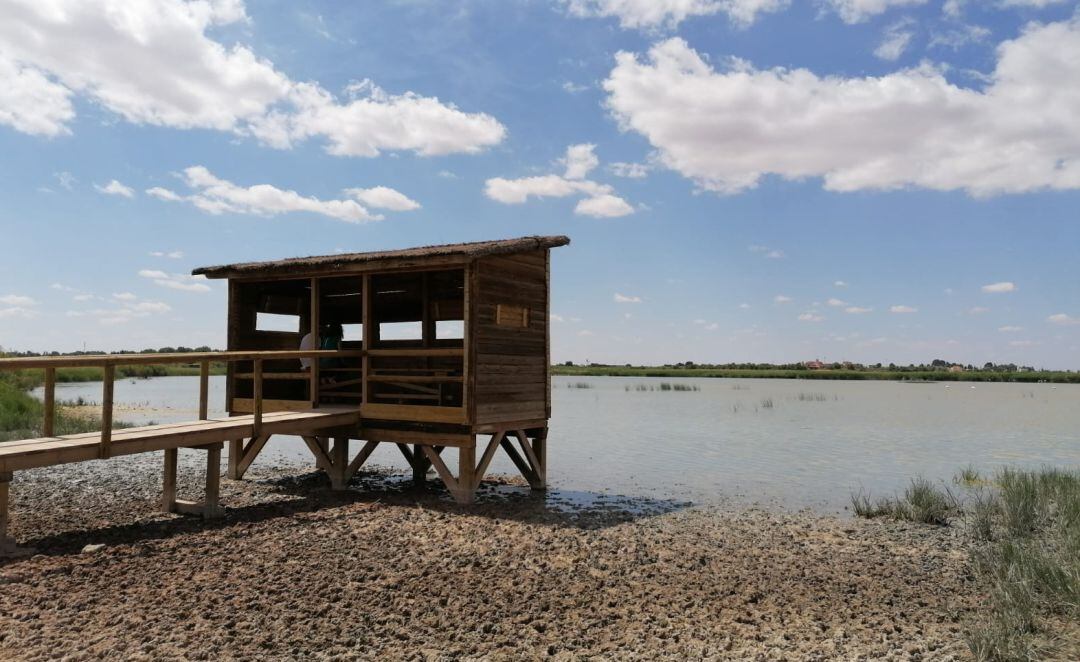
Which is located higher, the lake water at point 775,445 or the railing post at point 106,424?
the railing post at point 106,424

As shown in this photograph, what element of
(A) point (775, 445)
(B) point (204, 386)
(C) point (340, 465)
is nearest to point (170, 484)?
(B) point (204, 386)

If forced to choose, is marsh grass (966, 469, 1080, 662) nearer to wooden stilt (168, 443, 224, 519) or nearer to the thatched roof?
the thatched roof

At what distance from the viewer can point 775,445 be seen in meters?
22.8

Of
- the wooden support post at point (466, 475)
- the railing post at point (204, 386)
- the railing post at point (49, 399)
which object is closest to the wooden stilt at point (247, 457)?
the railing post at point (204, 386)

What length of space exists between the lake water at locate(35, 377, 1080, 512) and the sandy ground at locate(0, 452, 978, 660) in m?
4.54

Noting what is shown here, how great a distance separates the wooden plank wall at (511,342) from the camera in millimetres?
11750

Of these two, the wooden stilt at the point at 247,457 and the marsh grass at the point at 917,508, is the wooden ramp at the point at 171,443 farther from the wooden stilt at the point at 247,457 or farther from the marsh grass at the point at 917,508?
the marsh grass at the point at 917,508

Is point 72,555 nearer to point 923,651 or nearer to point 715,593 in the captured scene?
point 715,593

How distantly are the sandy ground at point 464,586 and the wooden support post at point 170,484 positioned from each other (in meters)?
0.25

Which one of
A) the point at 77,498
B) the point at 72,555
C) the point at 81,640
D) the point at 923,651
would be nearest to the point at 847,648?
the point at 923,651

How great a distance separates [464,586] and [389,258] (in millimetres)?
6244

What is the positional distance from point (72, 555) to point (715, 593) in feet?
21.9

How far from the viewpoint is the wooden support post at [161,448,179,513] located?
10.2 metres

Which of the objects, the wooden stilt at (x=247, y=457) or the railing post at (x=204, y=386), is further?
the wooden stilt at (x=247, y=457)
